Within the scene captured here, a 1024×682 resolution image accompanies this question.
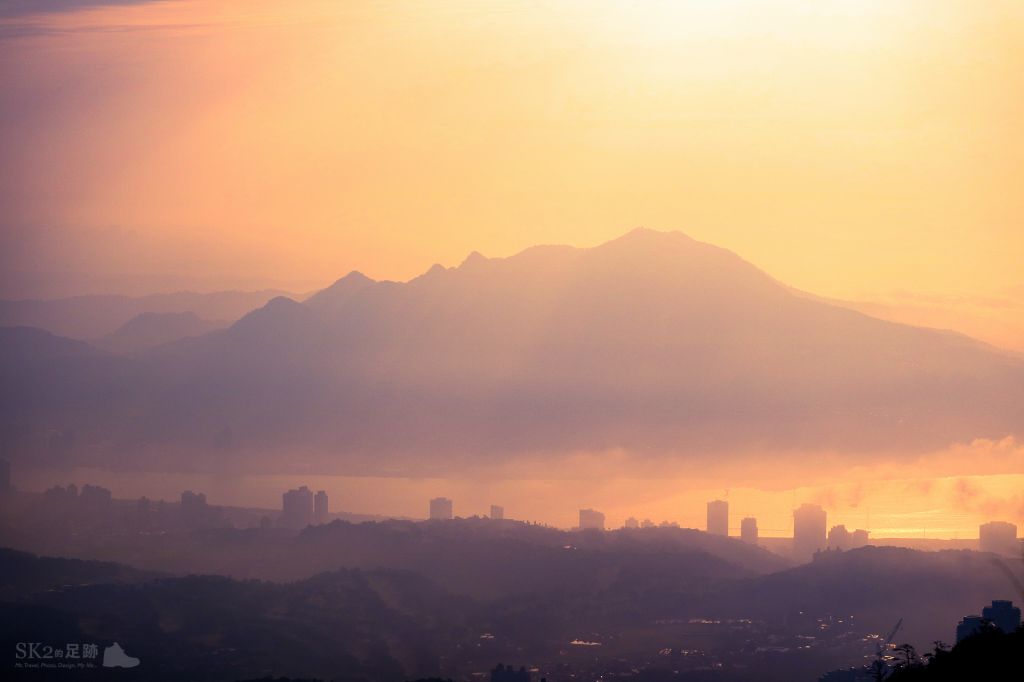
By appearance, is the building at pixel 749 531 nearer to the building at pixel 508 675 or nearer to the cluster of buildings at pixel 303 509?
the cluster of buildings at pixel 303 509

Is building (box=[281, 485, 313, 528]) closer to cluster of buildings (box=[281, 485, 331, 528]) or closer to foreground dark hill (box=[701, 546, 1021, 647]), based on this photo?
cluster of buildings (box=[281, 485, 331, 528])

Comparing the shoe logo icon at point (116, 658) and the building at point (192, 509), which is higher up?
the building at point (192, 509)

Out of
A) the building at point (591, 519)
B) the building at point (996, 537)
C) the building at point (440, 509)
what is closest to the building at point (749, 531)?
the building at point (591, 519)

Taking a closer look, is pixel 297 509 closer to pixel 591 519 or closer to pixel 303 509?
pixel 303 509

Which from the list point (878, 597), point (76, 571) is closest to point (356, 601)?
point (76, 571)

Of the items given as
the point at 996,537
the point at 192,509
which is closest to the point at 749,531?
the point at 996,537

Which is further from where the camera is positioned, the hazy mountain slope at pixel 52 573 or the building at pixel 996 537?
the building at pixel 996 537
